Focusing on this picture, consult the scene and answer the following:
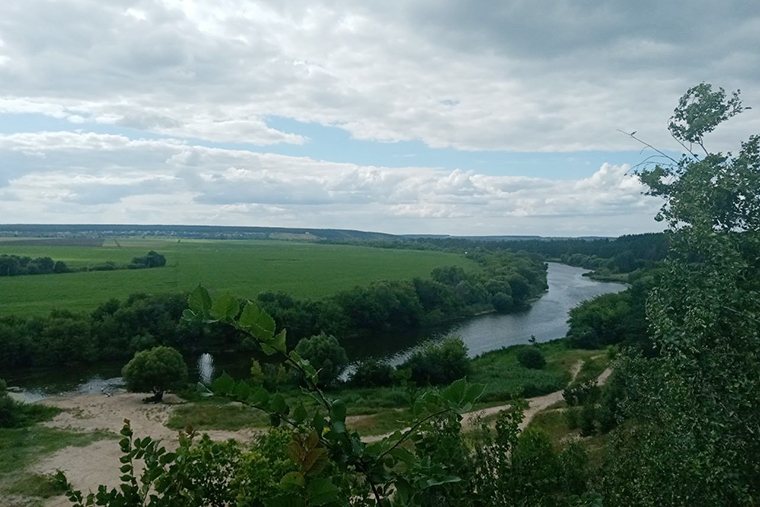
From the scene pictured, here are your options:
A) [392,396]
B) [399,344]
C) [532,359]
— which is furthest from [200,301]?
[399,344]

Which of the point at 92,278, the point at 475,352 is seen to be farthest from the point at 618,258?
the point at 92,278

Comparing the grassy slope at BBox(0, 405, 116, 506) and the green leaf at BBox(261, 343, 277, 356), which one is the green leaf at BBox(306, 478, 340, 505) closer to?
the green leaf at BBox(261, 343, 277, 356)

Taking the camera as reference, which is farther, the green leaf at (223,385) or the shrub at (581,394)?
the shrub at (581,394)

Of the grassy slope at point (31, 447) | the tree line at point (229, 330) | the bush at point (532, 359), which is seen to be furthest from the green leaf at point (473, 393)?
the bush at point (532, 359)

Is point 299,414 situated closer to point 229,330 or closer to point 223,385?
point 223,385

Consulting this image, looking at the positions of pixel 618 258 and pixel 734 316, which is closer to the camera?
pixel 734 316

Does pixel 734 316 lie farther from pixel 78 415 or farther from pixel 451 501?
pixel 78 415

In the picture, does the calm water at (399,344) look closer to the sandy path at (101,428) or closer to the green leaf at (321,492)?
the sandy path at (101,428)
